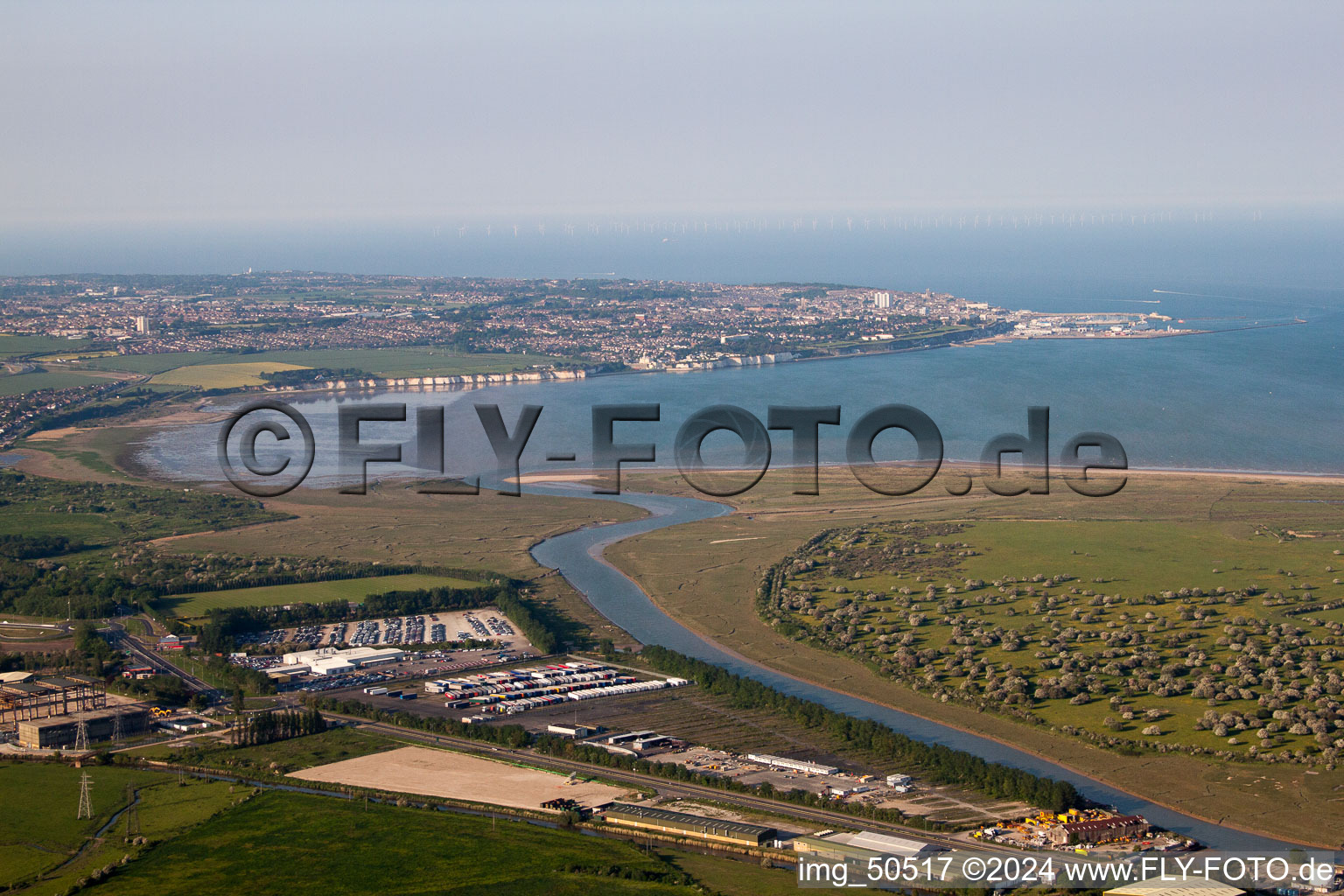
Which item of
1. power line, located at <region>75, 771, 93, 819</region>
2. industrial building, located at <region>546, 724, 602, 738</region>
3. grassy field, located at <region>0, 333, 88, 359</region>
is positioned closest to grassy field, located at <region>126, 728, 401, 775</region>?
power line, located at <region>75, 771, 93, 819</region>

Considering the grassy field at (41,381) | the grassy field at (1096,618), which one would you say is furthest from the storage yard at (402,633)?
the grassy field at (41,381)

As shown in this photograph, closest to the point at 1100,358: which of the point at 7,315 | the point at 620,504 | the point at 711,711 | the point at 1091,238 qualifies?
the point at 620,504

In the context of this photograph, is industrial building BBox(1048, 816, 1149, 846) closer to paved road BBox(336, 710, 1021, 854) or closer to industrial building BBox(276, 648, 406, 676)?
paved road BBox(336, 710, 1021, 854)

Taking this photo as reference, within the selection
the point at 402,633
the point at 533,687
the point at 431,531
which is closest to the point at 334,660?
the point at 402,633

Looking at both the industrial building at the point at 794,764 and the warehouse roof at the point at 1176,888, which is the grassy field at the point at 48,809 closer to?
the industrial building at the point at 794,764

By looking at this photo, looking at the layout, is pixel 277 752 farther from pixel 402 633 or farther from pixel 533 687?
pixel 402 633
